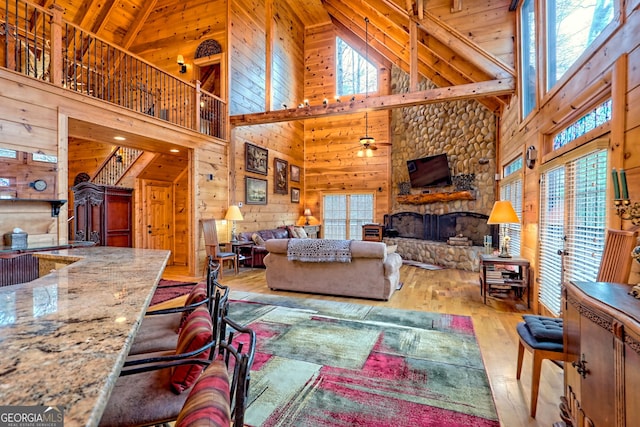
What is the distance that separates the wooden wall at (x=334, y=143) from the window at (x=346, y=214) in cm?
21

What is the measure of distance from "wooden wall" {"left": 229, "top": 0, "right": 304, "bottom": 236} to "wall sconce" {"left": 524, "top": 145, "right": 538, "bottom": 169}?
5285 millimetres

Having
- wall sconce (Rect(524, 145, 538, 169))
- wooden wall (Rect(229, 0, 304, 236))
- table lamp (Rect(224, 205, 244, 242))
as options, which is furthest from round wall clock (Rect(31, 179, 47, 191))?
wall sconce (Rect(524, 145, 538, 169))

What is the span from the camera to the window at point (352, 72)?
377 inches

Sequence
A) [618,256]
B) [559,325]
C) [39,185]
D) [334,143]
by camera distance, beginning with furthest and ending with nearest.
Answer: [334,143] → [39,185] → [559,325] → [618,256]

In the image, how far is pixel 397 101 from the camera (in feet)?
17.5

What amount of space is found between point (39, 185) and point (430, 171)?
7.81 m

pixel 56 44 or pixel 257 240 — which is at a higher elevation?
pixel 56 44

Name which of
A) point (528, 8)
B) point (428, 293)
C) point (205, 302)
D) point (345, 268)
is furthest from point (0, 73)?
point (528, 8)


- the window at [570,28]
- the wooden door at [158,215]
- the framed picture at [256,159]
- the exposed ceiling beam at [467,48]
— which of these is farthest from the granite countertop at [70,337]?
the wooden door at [158,215]

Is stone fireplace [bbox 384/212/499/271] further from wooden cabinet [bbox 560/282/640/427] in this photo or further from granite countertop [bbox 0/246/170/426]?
granite countertop [bbox 0/246/170/426]

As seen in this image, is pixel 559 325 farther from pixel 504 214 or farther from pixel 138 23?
pixel 138 23

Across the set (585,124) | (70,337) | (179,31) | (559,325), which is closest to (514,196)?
(585,124)

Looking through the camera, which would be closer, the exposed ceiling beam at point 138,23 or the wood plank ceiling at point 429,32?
the wood plank ceiling at point 429,32

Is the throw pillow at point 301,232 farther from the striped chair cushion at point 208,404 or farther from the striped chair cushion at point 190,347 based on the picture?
the striped chair cushion at point 208,404
